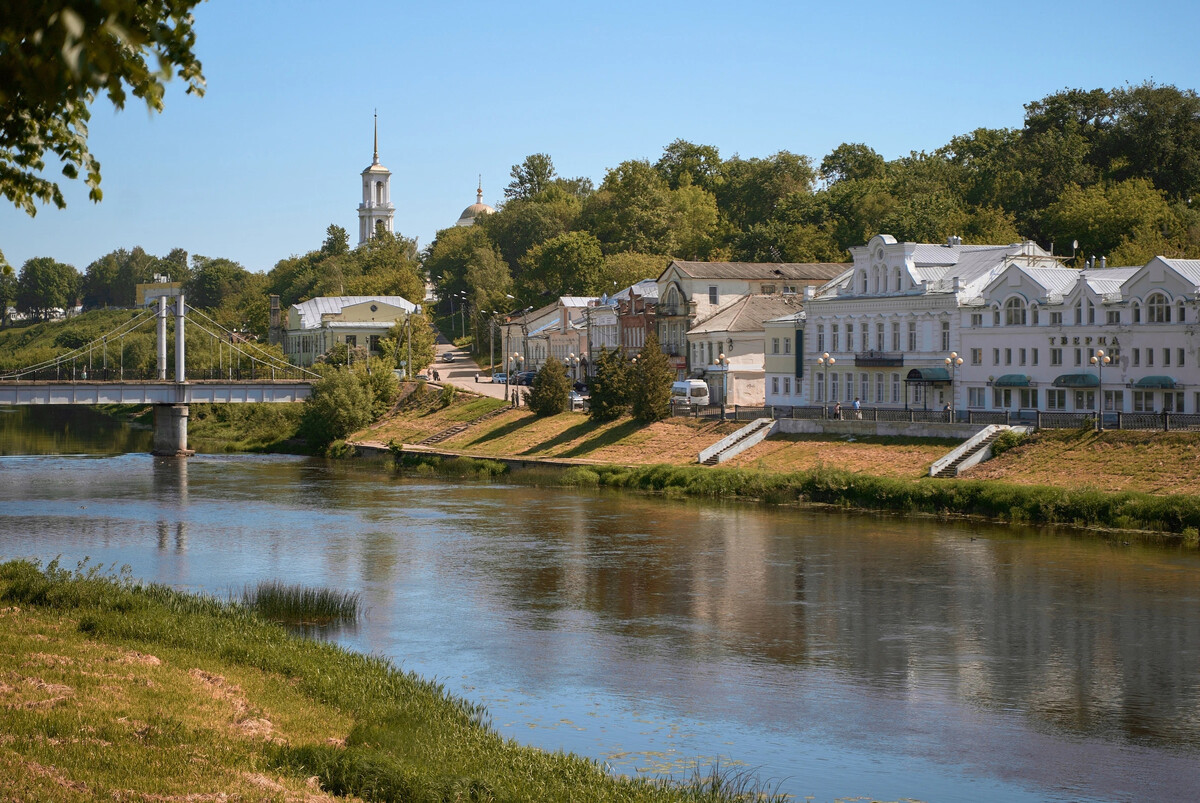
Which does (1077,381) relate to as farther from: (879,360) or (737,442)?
(737,442)

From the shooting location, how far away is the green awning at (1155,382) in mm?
56125

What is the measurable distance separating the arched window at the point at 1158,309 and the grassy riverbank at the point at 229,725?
44263mm

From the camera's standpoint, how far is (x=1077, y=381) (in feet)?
194

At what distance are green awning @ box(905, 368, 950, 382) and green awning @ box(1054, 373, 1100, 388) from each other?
6.94 m

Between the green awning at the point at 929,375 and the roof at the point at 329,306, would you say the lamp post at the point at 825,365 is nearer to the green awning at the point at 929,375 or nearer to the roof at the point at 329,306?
the green awning at the point at 929,375

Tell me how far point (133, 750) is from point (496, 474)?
5613 cm

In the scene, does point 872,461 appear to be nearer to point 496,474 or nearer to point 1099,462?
point 1099,462

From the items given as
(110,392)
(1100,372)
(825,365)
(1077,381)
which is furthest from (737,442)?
(110,392)

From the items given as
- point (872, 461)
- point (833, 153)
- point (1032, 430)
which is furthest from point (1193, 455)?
point (833, 153)

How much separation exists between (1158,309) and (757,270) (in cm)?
3948

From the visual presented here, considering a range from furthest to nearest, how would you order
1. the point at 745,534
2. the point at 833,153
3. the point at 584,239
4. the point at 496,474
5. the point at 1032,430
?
1. the point at 833,153
2. the point at 584,239
3. the point at 496,474
4. the point at 1032,430
5. the point at 745,534

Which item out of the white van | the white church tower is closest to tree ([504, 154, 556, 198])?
the white church tower

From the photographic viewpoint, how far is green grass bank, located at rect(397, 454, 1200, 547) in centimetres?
4491

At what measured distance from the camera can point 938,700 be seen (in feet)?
78.7
